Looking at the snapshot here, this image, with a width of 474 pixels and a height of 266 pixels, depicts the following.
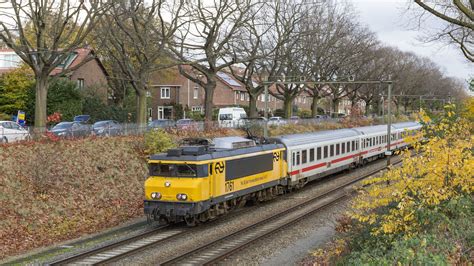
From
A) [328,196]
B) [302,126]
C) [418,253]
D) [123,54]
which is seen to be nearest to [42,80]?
[123,54]

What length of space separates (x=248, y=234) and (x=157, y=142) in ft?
35.3

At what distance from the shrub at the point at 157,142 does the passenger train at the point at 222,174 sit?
5797 mm

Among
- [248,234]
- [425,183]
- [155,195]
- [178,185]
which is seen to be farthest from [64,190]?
[425,183]

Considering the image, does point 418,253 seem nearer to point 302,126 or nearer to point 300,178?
point 300,178

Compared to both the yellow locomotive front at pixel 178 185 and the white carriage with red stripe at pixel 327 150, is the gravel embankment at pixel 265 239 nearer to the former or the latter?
the yellow locomotive front at pixel 178 185

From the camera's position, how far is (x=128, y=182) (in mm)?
22906

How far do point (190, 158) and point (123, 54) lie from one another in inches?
549

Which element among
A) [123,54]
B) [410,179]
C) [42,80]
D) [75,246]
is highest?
[123,54]

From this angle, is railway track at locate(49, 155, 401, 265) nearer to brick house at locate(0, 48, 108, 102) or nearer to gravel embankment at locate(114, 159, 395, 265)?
gravel embankment at locate(114, 159, 395, 265)

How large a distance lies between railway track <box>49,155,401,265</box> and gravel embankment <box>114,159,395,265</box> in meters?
0.23

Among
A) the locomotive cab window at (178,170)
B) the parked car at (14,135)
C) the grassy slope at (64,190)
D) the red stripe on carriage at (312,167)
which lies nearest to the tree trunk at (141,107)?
the grassy slope at (64,190)

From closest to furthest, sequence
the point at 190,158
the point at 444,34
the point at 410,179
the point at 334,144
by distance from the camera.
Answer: the point at 410,179
the point at 190,158
the point at 444,34
the point at 334,144

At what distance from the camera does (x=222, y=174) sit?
56.2ft

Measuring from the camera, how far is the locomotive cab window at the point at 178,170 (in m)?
16.0
